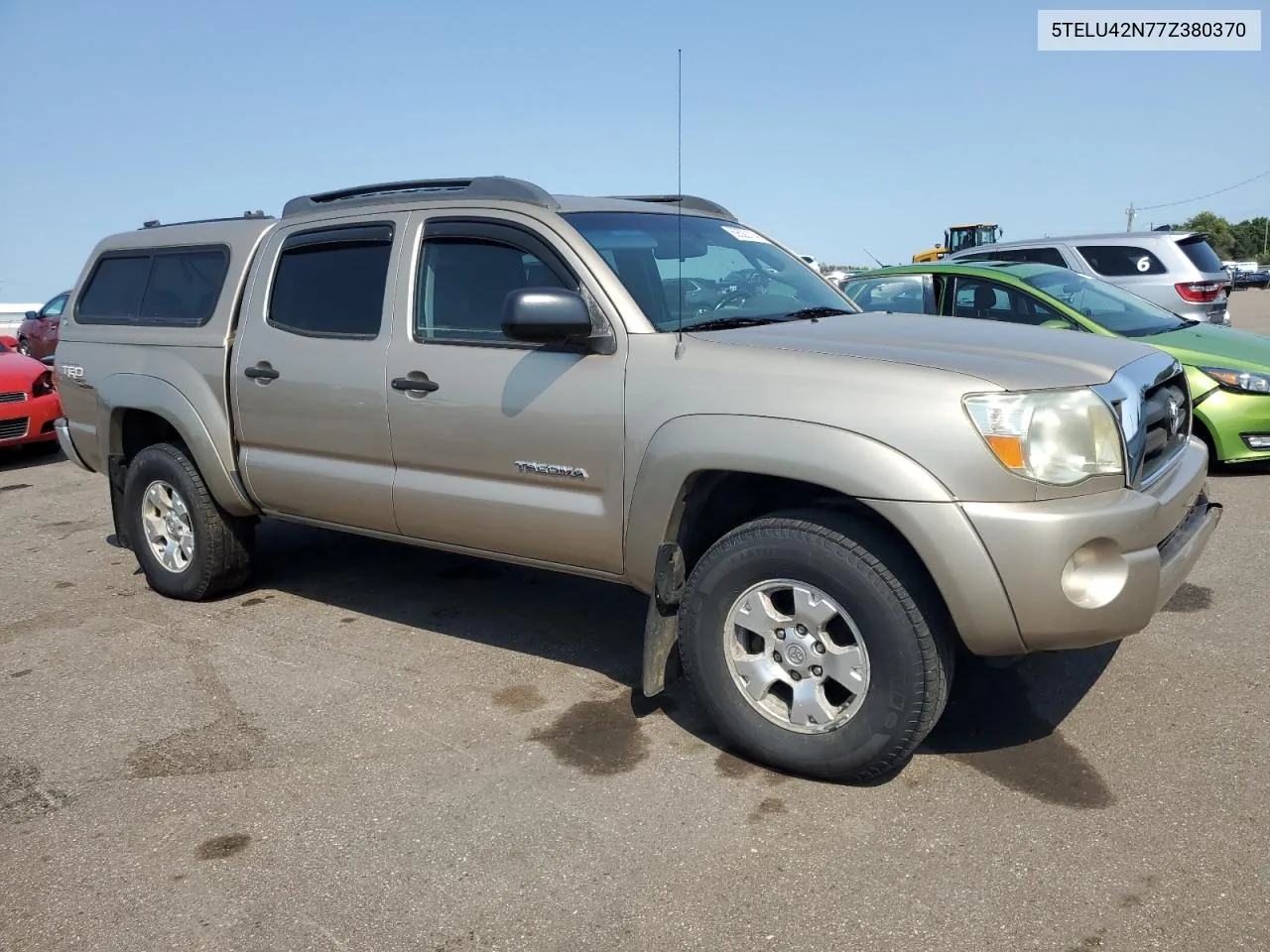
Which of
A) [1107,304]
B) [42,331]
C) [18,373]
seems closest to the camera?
[1107,304]

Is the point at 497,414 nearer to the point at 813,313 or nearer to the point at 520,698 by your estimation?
the point at 520,698

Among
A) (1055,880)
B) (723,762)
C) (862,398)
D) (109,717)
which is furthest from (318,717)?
(1055,880)

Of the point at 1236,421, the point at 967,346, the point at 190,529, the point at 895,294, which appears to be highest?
the point at 895,294

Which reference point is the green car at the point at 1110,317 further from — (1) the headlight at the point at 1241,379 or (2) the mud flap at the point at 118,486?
(2) the mud flap at the point at 118,486

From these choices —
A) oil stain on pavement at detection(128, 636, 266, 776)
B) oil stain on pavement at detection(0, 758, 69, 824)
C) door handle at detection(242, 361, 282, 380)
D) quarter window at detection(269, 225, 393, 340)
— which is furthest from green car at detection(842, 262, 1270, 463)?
oil stain on pavement at detection(0, 758, 69, 824)

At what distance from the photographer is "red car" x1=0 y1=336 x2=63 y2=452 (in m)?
10.2

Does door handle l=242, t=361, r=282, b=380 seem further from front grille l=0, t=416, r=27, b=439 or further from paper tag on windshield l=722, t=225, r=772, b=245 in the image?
front grille l=0, t=416, r=27, b=439

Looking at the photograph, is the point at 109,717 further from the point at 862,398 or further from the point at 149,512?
the point at 862,398

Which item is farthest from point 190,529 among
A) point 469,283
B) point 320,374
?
point 469,283

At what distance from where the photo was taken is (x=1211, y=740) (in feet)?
11.4

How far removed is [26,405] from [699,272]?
8824 mm

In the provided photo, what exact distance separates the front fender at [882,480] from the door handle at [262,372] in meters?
2.17

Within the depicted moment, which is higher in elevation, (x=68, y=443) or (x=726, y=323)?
(x=726, y=323)

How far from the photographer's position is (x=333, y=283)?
461cm
